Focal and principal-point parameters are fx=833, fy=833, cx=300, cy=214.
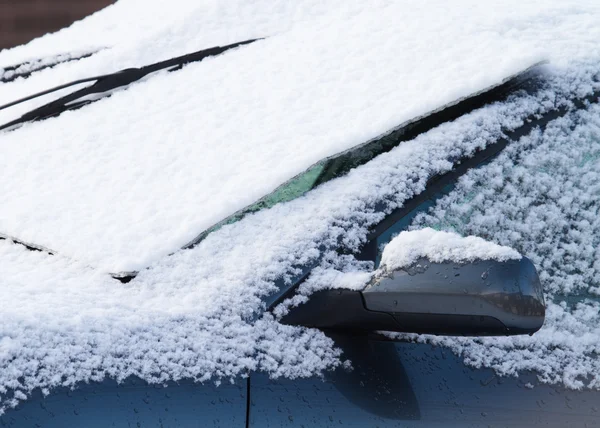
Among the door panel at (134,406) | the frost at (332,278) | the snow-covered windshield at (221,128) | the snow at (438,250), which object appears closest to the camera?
the door panel at (134,406)

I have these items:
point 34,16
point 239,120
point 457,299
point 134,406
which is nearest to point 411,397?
point 457,299

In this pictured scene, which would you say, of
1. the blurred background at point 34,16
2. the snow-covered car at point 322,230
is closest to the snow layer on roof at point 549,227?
the snow-covered car at point 322,230

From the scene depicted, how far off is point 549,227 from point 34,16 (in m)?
6.92

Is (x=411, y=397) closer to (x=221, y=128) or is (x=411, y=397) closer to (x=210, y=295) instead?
(x=210, y=295)

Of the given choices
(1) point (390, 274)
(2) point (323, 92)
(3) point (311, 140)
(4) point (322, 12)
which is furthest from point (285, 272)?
(4) point (322, 12)

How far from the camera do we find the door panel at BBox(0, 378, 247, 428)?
1.22m

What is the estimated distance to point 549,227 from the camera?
66.9 inches

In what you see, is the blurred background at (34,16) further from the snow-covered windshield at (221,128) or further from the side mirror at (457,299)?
the side mirror at (457,299)

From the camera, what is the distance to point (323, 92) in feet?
6.13

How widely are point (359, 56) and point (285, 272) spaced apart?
68 centimetres

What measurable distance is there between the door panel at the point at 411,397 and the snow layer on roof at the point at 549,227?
4cm

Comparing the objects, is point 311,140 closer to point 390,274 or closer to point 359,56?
point 359,56

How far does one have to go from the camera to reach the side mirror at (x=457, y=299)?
4.28ft

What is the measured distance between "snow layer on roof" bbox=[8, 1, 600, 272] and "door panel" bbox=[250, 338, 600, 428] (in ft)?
1.24
